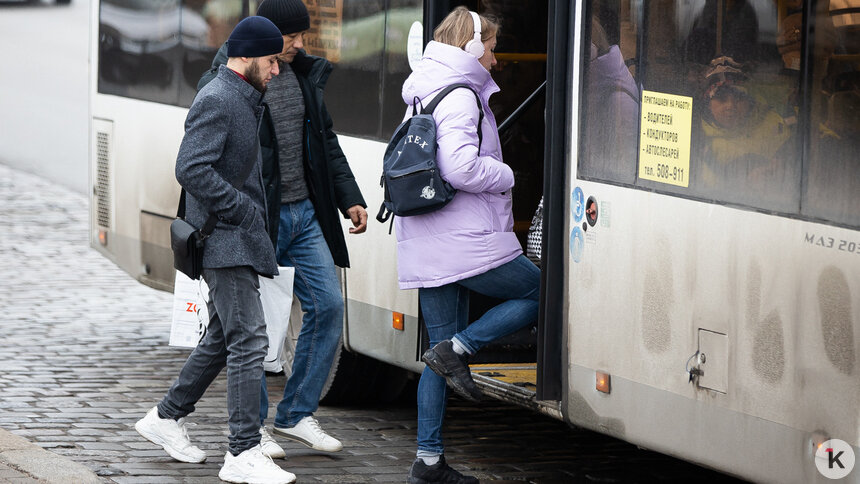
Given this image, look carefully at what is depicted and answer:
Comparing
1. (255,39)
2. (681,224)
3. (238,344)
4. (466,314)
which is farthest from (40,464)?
(681,224)

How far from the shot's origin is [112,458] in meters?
6.64

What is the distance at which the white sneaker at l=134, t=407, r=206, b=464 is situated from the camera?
648cm

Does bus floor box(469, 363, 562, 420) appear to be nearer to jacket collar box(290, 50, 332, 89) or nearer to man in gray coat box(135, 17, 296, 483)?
man in gray coat box(135, 17, 296, 483)

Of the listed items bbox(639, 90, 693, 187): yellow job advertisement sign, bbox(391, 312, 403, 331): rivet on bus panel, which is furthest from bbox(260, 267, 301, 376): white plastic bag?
bbox(639, 90, 693, 187): yellow job advertisement sign

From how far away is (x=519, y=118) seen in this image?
730 cm

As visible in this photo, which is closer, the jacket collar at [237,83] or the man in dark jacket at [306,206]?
the jacket collar at [237,83]

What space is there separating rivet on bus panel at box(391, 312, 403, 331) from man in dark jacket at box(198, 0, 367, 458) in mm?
458

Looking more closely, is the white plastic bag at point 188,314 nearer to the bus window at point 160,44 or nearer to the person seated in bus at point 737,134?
the person seated in bus at point 737,134

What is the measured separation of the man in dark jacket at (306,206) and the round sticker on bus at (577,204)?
1.14m

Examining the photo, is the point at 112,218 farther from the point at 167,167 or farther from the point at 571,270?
the point at 571,270

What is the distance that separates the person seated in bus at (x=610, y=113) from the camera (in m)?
5.50

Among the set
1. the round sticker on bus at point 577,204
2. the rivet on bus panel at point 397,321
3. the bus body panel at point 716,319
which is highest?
the round sticker on bus at point 577,204

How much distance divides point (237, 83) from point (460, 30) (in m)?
0.91

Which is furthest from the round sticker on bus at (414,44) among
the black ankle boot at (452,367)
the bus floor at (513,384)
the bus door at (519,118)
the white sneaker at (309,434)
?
the white sneaker at (309,434)
